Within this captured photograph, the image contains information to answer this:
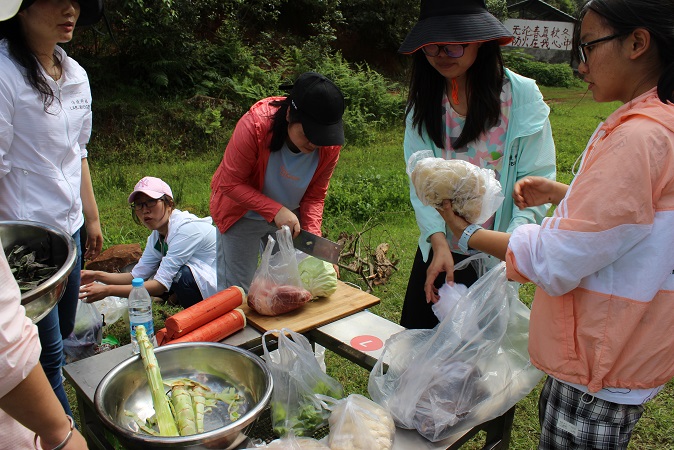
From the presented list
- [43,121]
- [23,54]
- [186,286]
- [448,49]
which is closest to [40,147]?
[43,121]

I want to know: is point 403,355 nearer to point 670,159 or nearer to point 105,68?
point 670,159

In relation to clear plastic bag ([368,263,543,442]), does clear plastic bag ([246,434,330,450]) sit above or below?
below

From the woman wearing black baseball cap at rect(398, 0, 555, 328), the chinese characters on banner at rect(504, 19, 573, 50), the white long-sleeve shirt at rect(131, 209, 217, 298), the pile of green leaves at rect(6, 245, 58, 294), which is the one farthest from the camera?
the chinese characters on banner at rect(504, 19, 573, 50)

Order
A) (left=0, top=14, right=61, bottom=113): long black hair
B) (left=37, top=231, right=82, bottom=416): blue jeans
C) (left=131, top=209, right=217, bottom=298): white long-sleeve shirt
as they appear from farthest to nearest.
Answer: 1. (left=131, top=209, right=217, bottom=298): white long-sleeve shirt
2. (left=37, top=231, right=82, bottom=416): blue jeans
3. (left=0, top=14, right=61, bottom=113): long black hair

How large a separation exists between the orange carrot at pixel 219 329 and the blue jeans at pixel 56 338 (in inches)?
23.4

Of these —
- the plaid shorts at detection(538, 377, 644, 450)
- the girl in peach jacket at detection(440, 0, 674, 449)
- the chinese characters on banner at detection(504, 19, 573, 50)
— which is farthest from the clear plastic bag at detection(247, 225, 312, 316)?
the chinese characters on banner at detection(504, 19, 573, 50)

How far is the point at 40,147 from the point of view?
217 centimetres

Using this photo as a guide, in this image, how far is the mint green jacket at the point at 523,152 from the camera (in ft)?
6.73

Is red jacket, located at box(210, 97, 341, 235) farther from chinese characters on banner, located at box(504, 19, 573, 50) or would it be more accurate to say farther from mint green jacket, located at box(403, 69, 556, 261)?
chinese characters on banner, located at box(504, 19, 573, 50)

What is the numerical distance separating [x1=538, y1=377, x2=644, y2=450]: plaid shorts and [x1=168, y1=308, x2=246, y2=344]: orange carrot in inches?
49.1

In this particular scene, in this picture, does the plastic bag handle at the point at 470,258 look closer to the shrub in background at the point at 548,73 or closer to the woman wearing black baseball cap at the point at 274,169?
Result: the woman wearing black baseball cap at the point at 274,169

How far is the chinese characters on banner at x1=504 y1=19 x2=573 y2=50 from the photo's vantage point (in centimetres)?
1986

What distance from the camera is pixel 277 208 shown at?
8.55 feet

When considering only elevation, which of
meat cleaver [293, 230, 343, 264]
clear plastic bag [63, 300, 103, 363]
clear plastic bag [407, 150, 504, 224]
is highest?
clear plastic bag [407, 150, 504, 224]
